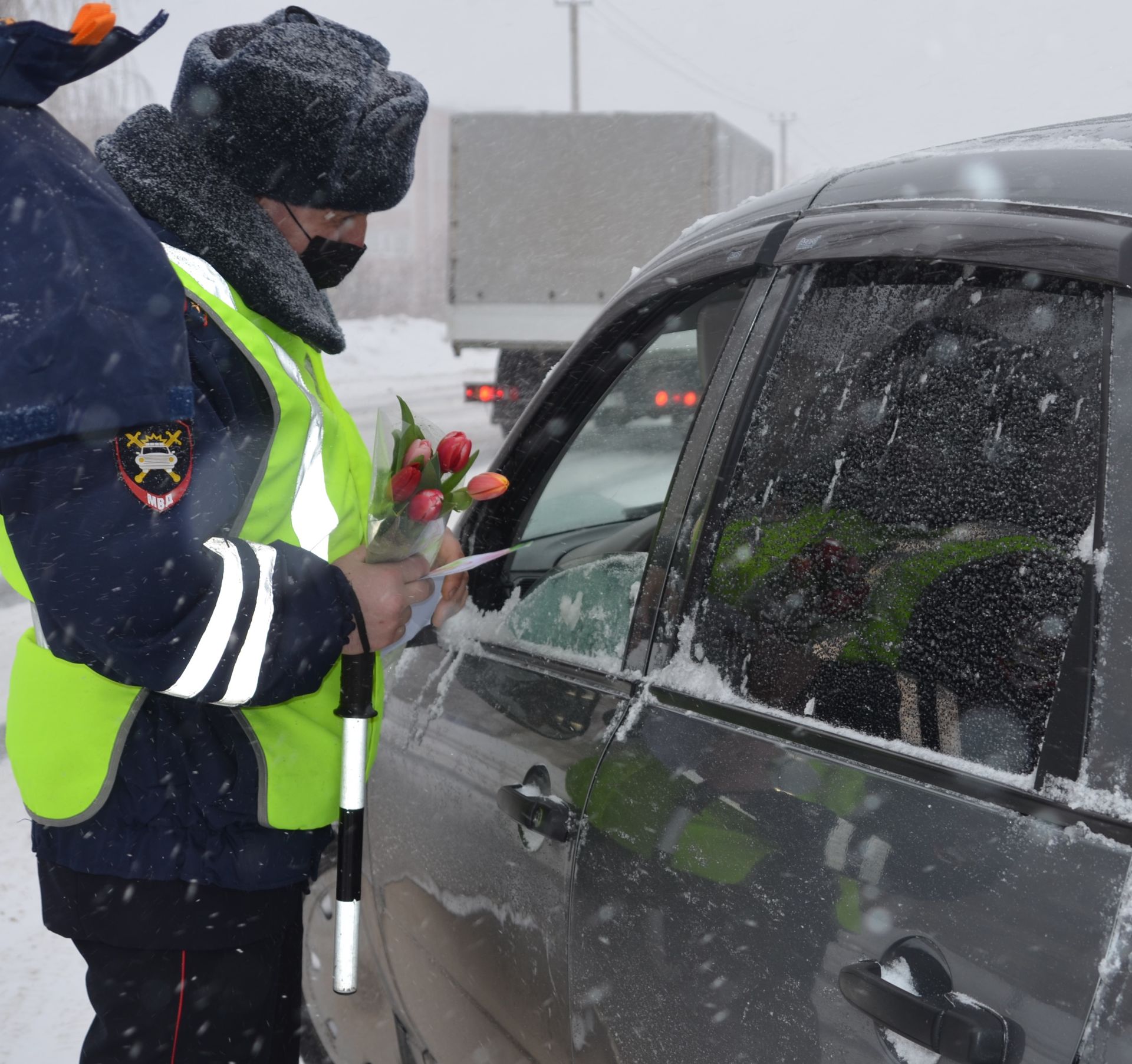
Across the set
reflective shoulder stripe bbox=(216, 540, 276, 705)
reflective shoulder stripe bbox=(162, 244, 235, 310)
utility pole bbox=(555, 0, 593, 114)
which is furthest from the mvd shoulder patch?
utility pole bbox=(555, 0, 593, 114)

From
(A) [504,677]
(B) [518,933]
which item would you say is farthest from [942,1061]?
(A) [504,677]

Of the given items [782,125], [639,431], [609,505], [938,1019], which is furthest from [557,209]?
[782,125]

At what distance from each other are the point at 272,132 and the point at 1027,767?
4.31 feet

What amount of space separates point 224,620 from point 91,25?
685mm

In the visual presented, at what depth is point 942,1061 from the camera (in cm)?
104

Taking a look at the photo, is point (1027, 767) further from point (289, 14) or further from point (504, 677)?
point (289, 14)

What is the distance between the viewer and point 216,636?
4.62ft

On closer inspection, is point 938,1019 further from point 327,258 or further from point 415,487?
point 327,258

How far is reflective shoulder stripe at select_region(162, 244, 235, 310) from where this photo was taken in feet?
5.11

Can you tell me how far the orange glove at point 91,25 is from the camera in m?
1.27

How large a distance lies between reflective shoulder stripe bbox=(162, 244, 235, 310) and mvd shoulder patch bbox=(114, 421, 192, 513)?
0.84ft

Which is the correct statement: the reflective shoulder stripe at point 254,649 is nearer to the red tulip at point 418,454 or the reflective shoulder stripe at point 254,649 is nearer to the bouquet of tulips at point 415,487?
the bouquet of tulips at point 415,487

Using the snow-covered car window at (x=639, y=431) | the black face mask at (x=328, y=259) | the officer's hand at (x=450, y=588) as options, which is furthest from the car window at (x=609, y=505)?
the black face mask at (x=328, y=259)

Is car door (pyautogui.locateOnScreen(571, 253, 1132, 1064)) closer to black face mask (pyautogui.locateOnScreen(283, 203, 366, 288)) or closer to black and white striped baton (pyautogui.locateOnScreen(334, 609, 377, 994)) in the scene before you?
black and white striped baton (pyautogui.locateOnScreen(334, 609, 377, 994))
